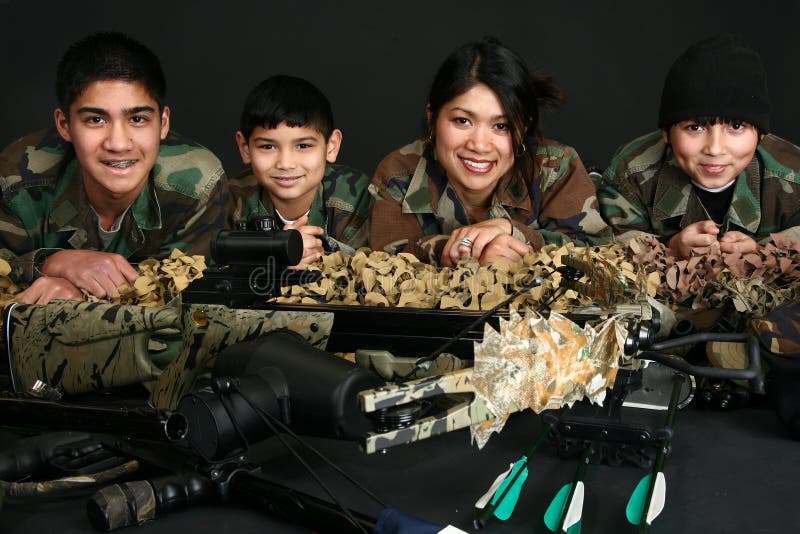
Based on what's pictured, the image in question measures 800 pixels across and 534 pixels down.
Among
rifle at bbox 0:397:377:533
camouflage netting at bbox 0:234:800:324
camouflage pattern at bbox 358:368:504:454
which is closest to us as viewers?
camouflage pattern at bbox 358:368:504:454

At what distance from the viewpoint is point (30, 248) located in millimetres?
2273

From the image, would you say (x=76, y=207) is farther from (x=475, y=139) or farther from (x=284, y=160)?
(x=475, y=139)

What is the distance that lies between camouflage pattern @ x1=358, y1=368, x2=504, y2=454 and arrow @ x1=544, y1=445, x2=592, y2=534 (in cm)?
14

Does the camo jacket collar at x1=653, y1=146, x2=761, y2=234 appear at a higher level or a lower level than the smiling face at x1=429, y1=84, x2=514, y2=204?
lower

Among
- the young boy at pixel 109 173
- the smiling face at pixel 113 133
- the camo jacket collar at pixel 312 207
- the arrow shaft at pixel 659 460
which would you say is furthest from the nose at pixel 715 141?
the smiling face at pixel 113 133

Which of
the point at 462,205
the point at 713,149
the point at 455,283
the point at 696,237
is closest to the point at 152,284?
the point at 455,283

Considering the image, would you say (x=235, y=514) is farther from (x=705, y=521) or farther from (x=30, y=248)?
(x=30, y=248)

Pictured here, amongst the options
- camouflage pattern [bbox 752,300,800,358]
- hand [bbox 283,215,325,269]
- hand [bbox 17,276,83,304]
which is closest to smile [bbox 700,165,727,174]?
camouflage pattern [bbox 752,300,800,358]

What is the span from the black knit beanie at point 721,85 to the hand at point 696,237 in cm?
25

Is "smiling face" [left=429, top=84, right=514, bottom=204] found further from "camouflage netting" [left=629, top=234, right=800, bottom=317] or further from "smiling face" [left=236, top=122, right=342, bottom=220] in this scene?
"camouflage netting" [left=629, top=234, right=800, bottom=317]

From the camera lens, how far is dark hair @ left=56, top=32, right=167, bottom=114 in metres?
2.14

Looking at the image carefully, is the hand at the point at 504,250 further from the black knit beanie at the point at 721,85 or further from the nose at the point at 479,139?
the black knit beanie at the point at 721,85

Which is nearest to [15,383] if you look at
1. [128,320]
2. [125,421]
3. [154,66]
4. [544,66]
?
[128,320]

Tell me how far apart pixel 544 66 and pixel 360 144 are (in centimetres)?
73
